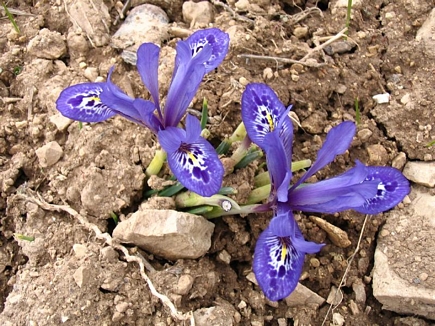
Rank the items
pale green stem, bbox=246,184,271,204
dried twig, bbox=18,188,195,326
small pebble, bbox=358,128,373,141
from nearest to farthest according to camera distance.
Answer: dried twig, bbox=18,188,195,326, pale green stem, bbox=246,184,271,204, small pebble, bbox=358,128,373,141

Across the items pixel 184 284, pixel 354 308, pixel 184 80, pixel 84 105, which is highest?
pixel 184 80

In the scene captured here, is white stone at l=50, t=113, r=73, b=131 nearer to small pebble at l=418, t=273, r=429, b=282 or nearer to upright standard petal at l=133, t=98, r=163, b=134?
upright standard petal at l=133, t=98, r=163, b=134

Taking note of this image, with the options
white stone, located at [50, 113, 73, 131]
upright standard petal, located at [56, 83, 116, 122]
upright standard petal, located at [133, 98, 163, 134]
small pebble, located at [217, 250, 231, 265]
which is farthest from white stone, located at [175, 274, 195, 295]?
white stone, located at [50, 113, 73, 131]

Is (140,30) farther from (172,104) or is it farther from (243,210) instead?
(243,210)

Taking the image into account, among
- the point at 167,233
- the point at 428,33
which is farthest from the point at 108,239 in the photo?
the point at 428,33

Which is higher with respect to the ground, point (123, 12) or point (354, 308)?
point (123, 12)

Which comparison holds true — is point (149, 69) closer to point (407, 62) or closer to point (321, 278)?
point (321, 278)
